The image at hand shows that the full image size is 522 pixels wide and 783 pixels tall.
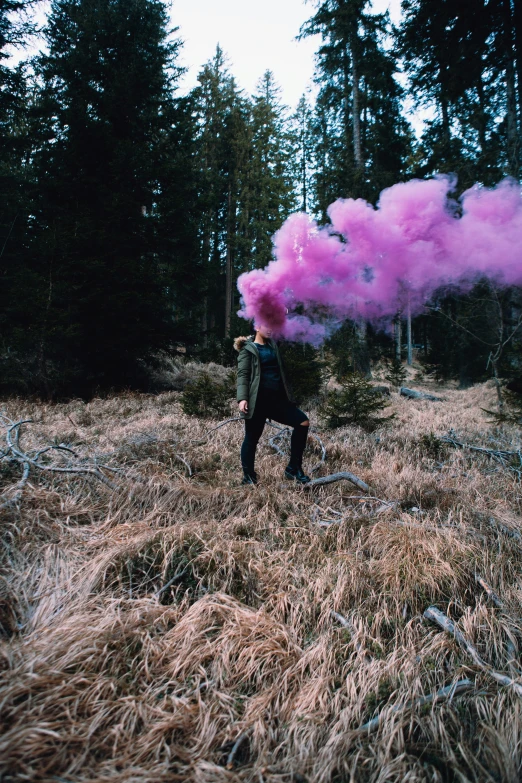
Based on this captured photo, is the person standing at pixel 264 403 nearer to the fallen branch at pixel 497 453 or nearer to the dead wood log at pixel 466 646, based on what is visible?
the dead wood log at pixel 466 646

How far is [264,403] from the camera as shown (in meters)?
4.07

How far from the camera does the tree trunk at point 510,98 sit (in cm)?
821

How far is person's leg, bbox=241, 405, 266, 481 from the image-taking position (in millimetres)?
3971

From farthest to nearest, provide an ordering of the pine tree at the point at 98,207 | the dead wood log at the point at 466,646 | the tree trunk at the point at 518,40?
the pine tree at the point at 98,207 → the tree trunk at the point at 518,40 → the dead wood log at the point at 466,646

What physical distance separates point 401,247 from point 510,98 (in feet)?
19.3

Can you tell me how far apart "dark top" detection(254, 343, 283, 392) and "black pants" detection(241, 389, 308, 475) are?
0.07m

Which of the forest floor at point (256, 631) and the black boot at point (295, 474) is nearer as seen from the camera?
the forest floor at point (256, 631)

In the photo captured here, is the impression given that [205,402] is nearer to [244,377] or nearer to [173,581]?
[244,377]

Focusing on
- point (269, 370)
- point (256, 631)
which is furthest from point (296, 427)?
point (256, 631)

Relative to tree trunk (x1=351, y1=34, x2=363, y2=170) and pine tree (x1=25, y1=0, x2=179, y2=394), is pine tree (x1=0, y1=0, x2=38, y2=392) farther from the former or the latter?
tree trunk (x1=351, y1=34, x2=363, y2=170)

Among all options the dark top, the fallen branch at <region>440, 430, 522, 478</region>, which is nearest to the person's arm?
the dark top

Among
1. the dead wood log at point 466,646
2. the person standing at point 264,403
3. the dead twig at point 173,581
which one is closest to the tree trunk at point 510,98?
the person standing at point 264,403

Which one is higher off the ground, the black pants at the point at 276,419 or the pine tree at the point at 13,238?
the pine tree at the point at 13,238

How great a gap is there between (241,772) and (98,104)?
13.5 meters
